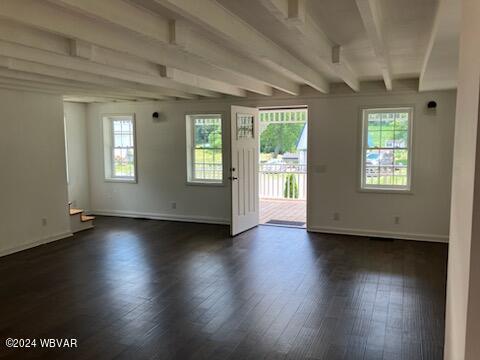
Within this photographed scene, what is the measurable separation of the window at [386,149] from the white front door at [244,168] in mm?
1870

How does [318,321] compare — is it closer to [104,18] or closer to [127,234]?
[104,18]

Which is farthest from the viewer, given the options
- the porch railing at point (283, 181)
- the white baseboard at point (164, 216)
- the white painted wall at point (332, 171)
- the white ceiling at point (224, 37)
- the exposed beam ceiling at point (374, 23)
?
the porch railing at point (283, 181)

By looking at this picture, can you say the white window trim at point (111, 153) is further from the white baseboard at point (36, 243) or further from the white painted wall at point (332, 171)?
the white baseboard at point (36, 243)

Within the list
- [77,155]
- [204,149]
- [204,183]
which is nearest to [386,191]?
[204,183]

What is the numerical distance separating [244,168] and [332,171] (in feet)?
4.84

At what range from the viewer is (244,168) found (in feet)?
22.1

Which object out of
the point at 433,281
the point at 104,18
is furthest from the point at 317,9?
the point at 433,281

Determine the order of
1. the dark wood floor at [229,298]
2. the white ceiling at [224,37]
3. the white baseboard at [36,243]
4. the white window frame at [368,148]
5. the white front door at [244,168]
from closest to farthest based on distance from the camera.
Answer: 1. the white ceiling at [224,37]
2. the dark wood floor at [229,298]
3. the white baseboard at [36,243]
4. the white window frame at [368,148]
5. the white front door at [244,168]

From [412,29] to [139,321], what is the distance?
133 inches

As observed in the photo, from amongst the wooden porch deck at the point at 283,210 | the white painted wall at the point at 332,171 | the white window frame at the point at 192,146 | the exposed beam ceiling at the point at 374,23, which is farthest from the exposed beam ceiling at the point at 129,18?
the wooden porch deck at the point at 283,210

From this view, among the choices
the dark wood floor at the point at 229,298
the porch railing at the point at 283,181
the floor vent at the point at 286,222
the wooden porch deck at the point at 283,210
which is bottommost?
the dark wood floor at the point at 229,298

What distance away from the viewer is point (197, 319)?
137 inches

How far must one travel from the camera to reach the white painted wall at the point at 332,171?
19.6ft

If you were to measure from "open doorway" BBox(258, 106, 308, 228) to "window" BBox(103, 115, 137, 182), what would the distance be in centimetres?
295
